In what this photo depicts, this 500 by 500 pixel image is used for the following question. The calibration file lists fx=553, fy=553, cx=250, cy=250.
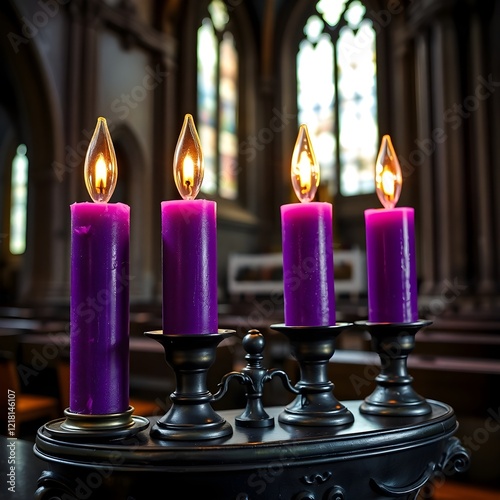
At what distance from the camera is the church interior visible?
23.2 ft

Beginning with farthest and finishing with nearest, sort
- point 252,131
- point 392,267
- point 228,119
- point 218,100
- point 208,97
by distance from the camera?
point 252,131 < point 228,119 < point 218,100 < point 208,97 < point 392,267

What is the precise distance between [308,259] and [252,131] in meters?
11.1

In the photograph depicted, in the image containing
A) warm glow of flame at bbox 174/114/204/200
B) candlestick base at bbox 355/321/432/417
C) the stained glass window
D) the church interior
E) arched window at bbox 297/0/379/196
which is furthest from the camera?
the stained glass window

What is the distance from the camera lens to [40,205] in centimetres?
764

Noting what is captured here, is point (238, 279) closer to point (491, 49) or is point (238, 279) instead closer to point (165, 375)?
point (491, 49)

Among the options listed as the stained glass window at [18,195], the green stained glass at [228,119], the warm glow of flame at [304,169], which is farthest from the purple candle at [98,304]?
the stained glass window at [18,195]

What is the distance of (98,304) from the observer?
66 cm

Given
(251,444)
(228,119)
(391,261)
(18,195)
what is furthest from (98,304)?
(18,195)

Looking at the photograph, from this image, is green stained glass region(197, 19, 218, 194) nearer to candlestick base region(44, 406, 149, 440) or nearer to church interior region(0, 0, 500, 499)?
church interior region(0, 0, 500, 499)

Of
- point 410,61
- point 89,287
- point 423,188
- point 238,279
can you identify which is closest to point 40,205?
point 238,279

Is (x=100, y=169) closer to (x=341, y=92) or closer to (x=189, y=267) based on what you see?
(x=189, y=267)

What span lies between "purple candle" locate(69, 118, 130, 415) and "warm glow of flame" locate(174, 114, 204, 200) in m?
0.08

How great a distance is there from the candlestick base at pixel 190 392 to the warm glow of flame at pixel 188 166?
0.58 feet

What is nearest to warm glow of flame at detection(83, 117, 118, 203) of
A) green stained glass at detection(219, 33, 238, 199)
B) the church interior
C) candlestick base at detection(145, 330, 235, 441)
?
candlestick base at detection(145, 330, 235, 441)
